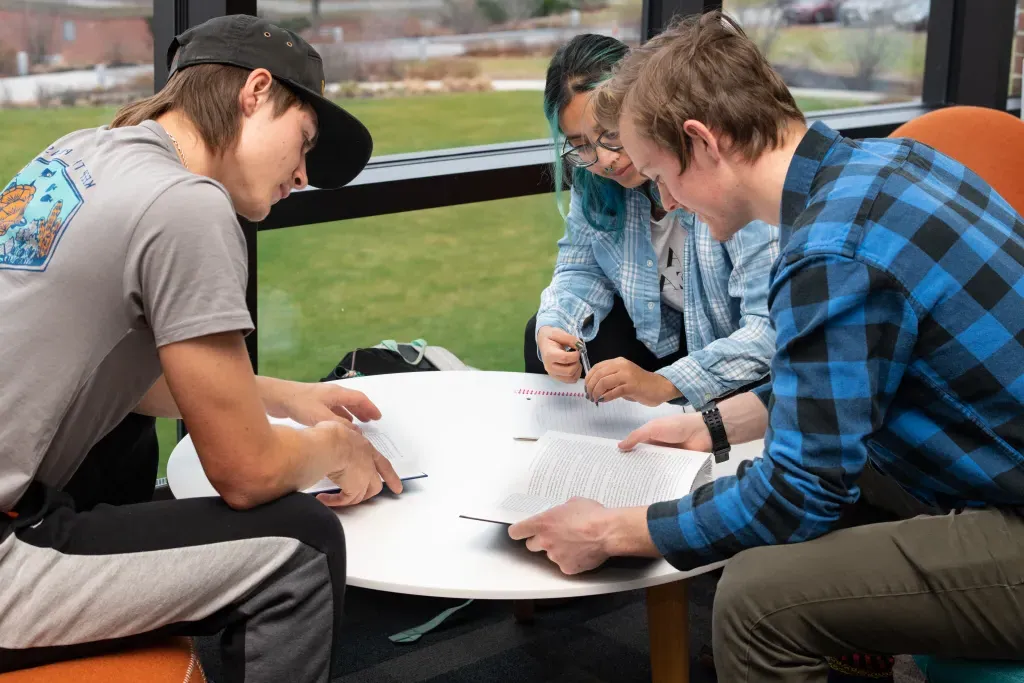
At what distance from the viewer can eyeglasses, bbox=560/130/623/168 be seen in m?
2.09

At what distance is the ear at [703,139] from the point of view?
139cm

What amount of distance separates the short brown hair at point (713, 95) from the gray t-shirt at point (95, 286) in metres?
0.59

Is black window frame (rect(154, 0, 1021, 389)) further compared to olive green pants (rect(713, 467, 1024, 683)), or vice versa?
black window frame (rect(154, 0, 1021, 389))

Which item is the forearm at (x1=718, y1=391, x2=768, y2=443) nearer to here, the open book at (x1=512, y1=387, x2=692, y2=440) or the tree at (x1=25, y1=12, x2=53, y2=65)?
the open book at (x1=512, y1=387, x2=692, y2=440)

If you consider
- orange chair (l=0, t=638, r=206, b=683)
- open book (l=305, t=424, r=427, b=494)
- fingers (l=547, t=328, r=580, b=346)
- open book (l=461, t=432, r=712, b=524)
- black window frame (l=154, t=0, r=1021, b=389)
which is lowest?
orange chair (l=0, t=638, r=206, b=683)

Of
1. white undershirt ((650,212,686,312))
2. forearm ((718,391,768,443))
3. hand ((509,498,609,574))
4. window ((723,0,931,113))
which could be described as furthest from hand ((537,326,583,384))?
window ((723,0,931,113))

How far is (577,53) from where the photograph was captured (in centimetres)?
218

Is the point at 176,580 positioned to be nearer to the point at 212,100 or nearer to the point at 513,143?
the point at 212,100

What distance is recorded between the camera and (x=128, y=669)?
49.1 inches

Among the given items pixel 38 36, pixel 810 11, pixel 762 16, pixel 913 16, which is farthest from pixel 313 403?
pixel 913 16

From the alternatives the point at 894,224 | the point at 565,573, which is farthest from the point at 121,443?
the point at 894,224

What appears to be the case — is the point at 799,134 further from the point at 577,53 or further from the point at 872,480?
the point at 577,53

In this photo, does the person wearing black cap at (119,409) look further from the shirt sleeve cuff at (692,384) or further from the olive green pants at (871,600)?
the shirt sleeve cuff at (692,384)

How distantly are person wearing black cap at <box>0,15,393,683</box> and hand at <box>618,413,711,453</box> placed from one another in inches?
24.9
